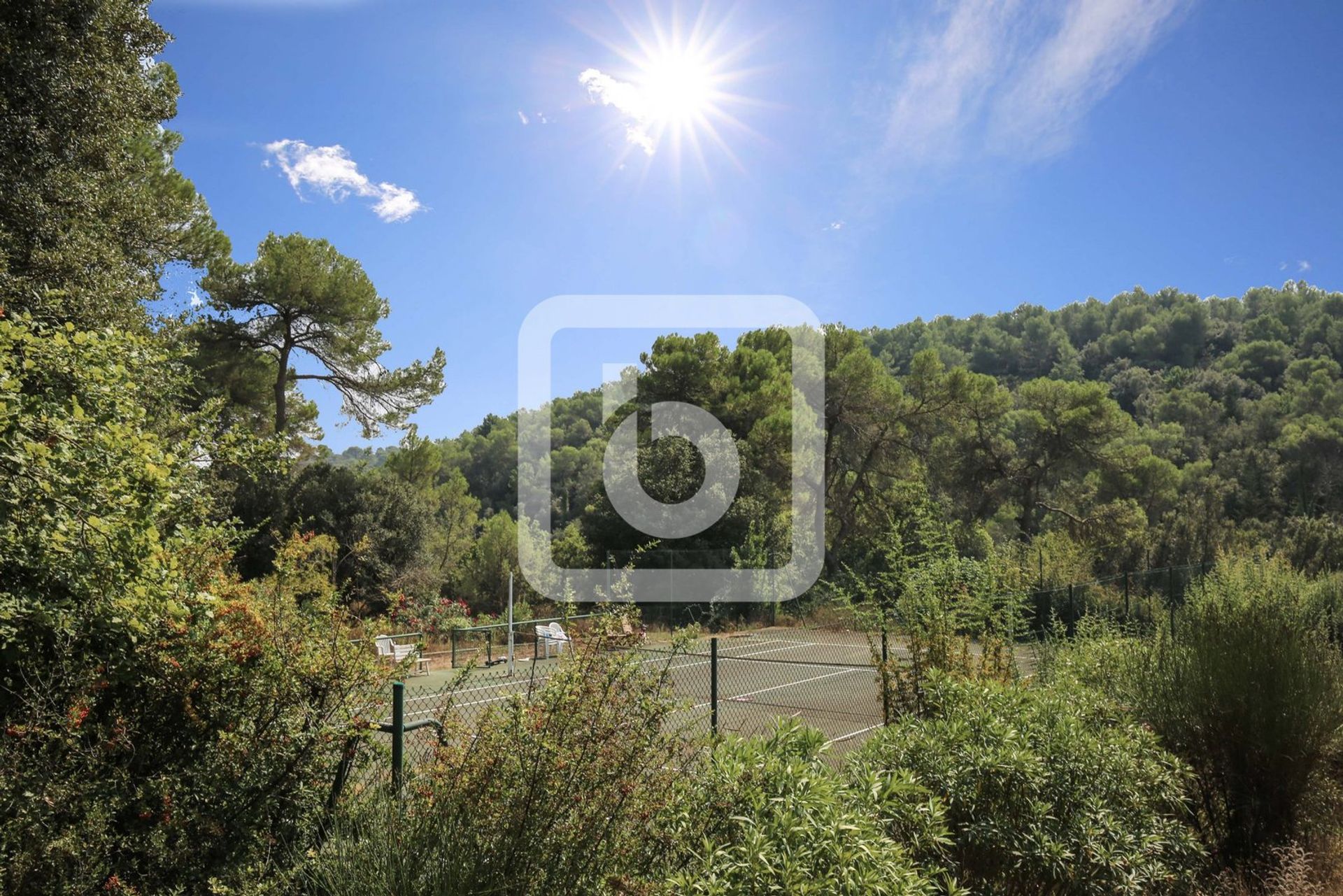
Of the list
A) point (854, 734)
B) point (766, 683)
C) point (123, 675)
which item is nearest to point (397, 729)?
point (123, 675)

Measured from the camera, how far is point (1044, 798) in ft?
10.9

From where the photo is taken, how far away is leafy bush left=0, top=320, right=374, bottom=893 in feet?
8.57

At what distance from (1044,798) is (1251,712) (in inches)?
70.4

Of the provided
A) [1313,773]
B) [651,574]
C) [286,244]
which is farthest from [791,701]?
[286,244]

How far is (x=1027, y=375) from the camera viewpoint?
48.7m

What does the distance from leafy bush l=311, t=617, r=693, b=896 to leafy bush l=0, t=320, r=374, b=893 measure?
0.47 meters

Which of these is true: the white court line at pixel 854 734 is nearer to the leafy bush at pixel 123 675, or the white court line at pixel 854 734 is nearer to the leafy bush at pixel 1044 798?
the leafy bush at pixel 1044 798

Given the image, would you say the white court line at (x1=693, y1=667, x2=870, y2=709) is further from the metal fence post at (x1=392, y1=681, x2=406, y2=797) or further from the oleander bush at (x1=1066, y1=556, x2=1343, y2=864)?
the metal fence post at (x1=392, y1=681, x2=406, y2=797)

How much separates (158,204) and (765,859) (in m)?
15.9

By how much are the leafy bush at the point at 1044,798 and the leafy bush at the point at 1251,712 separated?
0.71 m

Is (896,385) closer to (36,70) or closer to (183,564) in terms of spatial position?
(36,70)

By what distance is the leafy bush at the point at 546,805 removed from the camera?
2395mm

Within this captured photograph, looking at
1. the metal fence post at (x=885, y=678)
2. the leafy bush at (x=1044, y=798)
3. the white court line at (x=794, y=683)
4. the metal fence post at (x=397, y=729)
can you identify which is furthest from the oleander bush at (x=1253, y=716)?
the white court line at (x=794, y=683)

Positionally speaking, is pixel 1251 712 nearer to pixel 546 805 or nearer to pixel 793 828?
pixel 793 828
